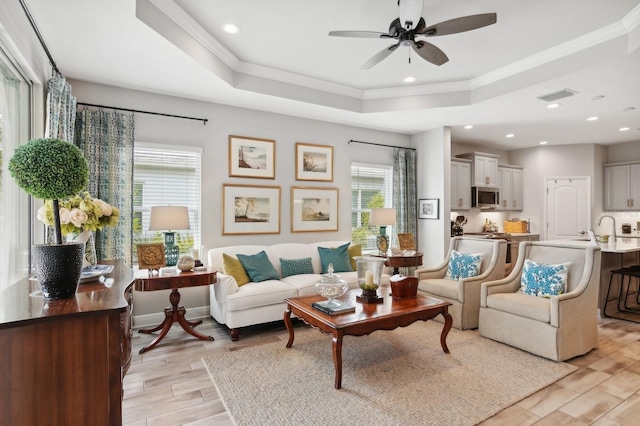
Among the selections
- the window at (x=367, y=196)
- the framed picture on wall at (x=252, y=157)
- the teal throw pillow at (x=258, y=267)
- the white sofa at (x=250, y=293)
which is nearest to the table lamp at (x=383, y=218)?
the window at (x=367, y=196)

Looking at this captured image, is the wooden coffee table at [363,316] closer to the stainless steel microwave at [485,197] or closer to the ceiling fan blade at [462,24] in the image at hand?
the ceiling fan blade at [462,24]

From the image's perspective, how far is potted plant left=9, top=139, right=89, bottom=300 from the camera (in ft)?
5.09

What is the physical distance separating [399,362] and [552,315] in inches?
57.3

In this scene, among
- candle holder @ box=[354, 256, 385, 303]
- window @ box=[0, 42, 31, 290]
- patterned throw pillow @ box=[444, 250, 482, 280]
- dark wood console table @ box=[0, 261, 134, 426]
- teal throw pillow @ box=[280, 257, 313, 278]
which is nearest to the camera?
dark wood console table @ box=[0, 261, 134, 426]

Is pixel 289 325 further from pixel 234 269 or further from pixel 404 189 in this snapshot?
pixel 404 189

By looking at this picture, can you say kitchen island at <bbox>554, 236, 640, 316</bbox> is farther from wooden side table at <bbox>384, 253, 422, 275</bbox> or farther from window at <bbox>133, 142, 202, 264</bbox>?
window at <bbox>133, 142, 202, 264</bbox>

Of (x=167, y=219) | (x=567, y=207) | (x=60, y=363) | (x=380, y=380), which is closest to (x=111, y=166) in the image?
(x=167, y=219)

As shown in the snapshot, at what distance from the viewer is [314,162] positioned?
17.7ft

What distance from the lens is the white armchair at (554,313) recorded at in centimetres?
316

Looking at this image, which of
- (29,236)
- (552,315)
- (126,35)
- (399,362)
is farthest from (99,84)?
(552,315)

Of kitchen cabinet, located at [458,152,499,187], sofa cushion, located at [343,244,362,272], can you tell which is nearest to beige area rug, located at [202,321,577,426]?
sofa cushion, located at [343,244,362,272]

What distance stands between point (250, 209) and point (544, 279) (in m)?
3.58

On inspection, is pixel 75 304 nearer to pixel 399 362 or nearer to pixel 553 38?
pixel 399 362

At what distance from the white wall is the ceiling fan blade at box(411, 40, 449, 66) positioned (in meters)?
2.60
